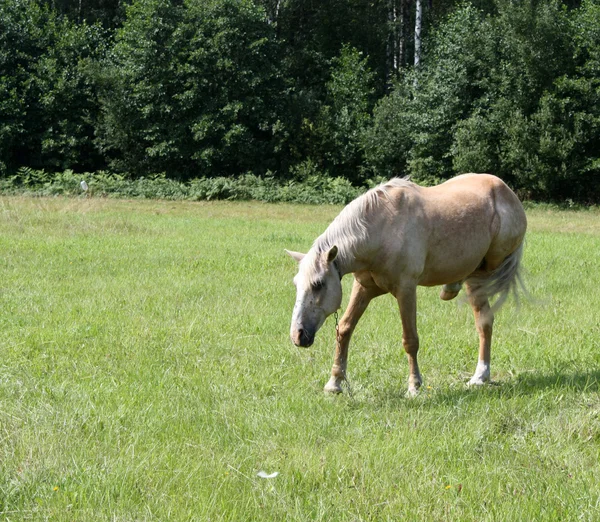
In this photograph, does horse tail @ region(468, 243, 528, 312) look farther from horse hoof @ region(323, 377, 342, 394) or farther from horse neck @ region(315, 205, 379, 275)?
horse hoof @ region(323, 377, 342, 394)

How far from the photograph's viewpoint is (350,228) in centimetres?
557

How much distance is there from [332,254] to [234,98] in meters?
34.3

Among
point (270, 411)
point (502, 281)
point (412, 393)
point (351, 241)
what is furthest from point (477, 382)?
point (270, 411)

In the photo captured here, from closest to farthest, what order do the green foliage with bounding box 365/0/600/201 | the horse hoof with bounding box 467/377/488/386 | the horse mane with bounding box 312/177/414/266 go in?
the horse mane with bounding box 312/177/414/266, the horse hoof with bounding box 467/377/488/386, the green foliage with bounding box 365/0/600/201

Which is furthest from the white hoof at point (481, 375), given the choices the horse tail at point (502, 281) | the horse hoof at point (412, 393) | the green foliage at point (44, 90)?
the green foliage at point (44, 90)

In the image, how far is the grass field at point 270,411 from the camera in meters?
3.82

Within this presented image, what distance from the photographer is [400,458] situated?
436cm

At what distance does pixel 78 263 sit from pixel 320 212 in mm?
14943

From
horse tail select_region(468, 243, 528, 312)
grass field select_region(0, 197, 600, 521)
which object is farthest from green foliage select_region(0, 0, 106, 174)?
horse tail select_region(468, 243, 528, 312)

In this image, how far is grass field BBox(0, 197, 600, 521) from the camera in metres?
Answer: 3.82

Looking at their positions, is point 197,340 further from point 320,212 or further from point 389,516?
point 320,212

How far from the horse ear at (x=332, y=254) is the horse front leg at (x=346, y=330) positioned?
0.79 m

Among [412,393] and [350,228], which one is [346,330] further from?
[350,228]

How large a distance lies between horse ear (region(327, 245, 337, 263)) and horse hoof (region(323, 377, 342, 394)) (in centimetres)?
118
